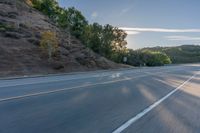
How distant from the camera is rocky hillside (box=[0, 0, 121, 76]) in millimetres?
46125

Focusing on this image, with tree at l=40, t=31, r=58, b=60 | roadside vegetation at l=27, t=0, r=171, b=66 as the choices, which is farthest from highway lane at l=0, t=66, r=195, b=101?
roadside vegetation at l=27, t=0, r=171, b=66

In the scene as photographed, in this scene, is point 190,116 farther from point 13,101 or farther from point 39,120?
point 13,101

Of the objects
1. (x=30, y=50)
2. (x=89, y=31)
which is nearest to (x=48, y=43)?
(x=30, y=50)

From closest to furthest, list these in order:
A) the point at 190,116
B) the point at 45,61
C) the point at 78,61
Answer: the point at 190,116 → the point at 45,61 → the point at 78,61

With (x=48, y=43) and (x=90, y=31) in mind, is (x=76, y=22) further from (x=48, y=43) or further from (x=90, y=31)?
(x=48, y=43)

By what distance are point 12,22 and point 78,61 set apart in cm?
1578

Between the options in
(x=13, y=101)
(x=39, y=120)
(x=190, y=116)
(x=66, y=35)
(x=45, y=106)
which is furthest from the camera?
(x=66, y=35)

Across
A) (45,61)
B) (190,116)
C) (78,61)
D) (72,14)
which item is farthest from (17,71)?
(72,14)

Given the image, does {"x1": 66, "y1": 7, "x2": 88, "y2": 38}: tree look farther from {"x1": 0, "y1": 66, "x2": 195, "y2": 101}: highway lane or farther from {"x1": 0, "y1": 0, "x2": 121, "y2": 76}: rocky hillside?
{"x1": 0, "y1": 66, "x2": 195, "y2": 101}: highway lane

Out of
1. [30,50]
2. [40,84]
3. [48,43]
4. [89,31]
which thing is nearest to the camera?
[40,84]

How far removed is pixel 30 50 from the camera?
178 feet

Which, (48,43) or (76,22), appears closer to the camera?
(48,43)

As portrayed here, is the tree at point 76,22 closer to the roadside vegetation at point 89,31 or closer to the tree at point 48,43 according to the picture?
the roadside vegetation at point 89,31

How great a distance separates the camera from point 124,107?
40.8 feet
